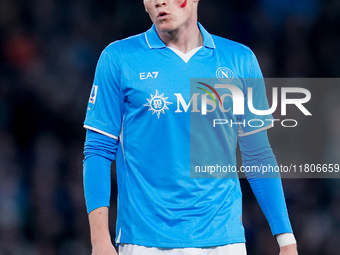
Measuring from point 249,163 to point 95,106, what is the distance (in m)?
0.77

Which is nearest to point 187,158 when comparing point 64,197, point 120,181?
point 120,181

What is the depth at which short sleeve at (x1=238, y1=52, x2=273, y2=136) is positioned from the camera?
3064 millimetres

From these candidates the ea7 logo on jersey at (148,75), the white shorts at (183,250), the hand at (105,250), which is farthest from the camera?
the ea7 logo on jersey at (148,75)

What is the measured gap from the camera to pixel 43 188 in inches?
228

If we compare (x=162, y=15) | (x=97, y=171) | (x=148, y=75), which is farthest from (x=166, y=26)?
(x=97, y=171)

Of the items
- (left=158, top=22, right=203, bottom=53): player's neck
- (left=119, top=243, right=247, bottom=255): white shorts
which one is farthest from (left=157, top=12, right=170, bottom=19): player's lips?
(left=119, top=243, right=247, bottom=255): white shorts

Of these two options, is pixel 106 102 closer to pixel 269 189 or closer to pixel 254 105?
pixel 254 105

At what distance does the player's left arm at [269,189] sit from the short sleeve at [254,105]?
0.03m

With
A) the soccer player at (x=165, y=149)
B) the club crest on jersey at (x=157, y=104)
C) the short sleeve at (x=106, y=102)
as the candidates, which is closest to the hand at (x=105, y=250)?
the soccer player at (x=165, y=149)

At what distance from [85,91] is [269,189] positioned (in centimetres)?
330

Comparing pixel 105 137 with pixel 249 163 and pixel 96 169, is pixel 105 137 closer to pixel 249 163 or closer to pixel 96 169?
pixel 96 169

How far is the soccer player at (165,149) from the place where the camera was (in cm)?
280

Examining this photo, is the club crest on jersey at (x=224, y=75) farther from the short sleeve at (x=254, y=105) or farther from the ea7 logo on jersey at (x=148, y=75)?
the ea7 logo on jersey at (x=148, y=75)

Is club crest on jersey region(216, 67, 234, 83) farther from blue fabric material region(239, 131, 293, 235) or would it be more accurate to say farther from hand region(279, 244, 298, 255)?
hand region(279, 244, 298, 255)
